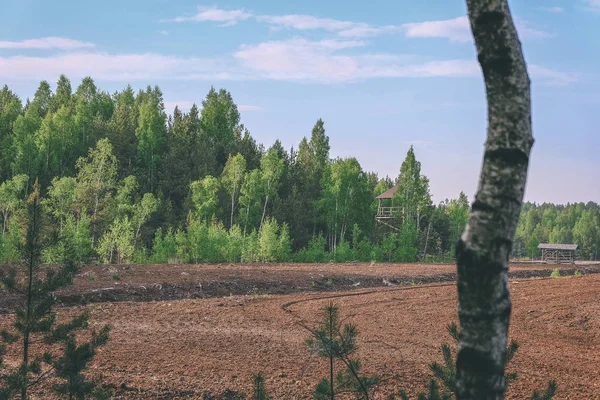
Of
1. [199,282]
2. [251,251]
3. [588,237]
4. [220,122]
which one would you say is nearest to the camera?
[199,282]

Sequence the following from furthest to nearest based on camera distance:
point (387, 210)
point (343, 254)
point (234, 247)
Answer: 1. point (387, 210)
2. point (343, 254)
3. point (234, 247)

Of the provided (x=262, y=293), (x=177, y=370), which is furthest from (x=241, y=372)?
(x=262, y=293)

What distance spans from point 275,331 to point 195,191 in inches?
1559

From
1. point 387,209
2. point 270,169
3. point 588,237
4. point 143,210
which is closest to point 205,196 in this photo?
point 270,169

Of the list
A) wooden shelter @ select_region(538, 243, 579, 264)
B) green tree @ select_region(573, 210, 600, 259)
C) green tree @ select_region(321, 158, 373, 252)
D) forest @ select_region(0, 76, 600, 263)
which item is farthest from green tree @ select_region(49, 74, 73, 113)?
green tree @ select_region(573, 210, 600, 259)

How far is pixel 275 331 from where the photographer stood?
15258 millimetres

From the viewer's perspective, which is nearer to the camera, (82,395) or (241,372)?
(82,395)

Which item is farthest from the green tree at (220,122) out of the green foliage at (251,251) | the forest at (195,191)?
the green foliage at (251,251)

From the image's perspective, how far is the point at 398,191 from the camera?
64.4 metres

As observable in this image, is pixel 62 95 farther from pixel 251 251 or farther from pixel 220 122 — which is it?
pixel 251 251

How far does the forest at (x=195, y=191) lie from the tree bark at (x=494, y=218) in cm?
3126

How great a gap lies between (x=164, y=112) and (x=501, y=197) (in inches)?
3437

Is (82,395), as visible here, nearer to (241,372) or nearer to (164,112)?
(241,372)

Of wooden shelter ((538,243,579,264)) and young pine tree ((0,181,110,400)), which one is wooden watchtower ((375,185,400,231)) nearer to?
wooden shelter ((538,243,579,264))
